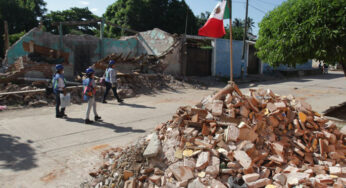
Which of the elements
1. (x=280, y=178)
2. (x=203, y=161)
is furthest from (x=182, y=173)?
(x=280, y=178)

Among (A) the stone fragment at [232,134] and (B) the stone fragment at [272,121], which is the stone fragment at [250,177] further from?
(B) the stone fragment at [272,121]

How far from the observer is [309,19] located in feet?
21.9

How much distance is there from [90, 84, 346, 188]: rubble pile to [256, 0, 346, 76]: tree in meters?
2.50

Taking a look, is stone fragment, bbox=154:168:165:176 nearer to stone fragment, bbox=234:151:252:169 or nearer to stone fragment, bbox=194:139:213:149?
stone fragment, bbox=194:139:213:149

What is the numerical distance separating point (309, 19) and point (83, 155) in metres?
6.45

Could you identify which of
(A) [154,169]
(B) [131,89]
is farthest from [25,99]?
(A) [154,169]

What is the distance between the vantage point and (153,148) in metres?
3.98

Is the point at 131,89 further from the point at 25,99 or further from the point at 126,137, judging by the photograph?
the point at 126,137

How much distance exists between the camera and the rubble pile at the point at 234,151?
11.6 ft

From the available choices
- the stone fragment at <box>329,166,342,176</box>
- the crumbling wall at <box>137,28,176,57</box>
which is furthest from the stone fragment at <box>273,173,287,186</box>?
the crumbling wall at <box>137,28,176,57</box>

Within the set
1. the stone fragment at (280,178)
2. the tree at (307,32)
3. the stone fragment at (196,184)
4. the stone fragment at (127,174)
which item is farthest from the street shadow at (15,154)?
the tree at (307,32)

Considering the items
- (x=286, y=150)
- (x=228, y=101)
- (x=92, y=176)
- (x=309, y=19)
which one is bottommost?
(x=92, y=176)

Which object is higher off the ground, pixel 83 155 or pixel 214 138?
pixel 214 138

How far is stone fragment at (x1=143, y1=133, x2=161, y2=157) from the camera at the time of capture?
153 inches
